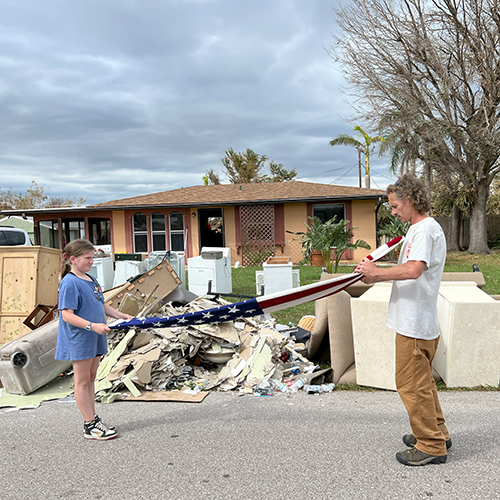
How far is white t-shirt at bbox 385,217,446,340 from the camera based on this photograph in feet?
9.19

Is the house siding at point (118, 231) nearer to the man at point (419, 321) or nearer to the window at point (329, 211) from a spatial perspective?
the window at point (329, 211)

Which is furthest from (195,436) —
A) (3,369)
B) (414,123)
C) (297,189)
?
(414,123)

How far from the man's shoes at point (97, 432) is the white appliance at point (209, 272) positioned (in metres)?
7.40

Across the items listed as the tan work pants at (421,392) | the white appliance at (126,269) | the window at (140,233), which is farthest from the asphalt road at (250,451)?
the window at (140,233)

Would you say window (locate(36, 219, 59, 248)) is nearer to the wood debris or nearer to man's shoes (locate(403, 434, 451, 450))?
the wood debris

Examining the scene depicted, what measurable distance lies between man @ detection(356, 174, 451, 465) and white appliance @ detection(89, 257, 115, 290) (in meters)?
10.4

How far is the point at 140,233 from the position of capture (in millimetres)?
20594

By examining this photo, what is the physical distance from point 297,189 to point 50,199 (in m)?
37.6

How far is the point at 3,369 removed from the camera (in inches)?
183

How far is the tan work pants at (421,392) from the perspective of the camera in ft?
9.30

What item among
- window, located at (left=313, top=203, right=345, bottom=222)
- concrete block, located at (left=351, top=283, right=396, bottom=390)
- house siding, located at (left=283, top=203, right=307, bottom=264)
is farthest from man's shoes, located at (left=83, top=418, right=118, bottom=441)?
window, located at (left=313, top=203, right=345, bottom=222)

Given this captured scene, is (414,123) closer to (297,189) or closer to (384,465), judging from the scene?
(297,189)

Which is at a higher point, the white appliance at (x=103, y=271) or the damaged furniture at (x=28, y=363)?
the white appliance at (x=103, y=271)

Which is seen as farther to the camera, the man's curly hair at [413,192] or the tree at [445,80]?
the tree at [445,80]
